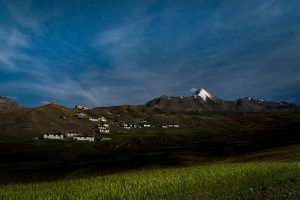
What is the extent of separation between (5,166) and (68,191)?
10168 centimetres

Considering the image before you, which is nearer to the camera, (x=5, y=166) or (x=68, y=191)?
(x=68, y=191)

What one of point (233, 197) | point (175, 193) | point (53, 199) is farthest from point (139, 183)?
point (233, 197)

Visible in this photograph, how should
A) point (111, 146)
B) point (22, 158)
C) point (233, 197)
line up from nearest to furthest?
point (233, 197)
point (22, 158)
point (111, 146)

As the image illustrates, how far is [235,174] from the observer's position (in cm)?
3538

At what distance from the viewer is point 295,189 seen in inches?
838

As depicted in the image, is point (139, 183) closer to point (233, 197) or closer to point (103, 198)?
point (103, 198)

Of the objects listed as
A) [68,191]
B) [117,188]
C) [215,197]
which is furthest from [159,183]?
[215,197]

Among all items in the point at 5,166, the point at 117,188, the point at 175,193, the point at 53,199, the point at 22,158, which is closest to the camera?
the point at 53,199

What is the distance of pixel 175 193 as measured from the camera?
25.2 meters

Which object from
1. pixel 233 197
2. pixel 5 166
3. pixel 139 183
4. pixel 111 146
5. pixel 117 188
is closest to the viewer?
pixel 233 197

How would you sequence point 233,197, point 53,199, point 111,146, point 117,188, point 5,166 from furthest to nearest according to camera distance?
point 111,146 → point 5,166 → point 117,188 → point 53,199 → point 233,197

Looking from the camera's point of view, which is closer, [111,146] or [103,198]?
[103,198]

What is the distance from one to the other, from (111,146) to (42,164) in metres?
68.9

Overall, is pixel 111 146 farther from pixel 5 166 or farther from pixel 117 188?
pixel 117 188
